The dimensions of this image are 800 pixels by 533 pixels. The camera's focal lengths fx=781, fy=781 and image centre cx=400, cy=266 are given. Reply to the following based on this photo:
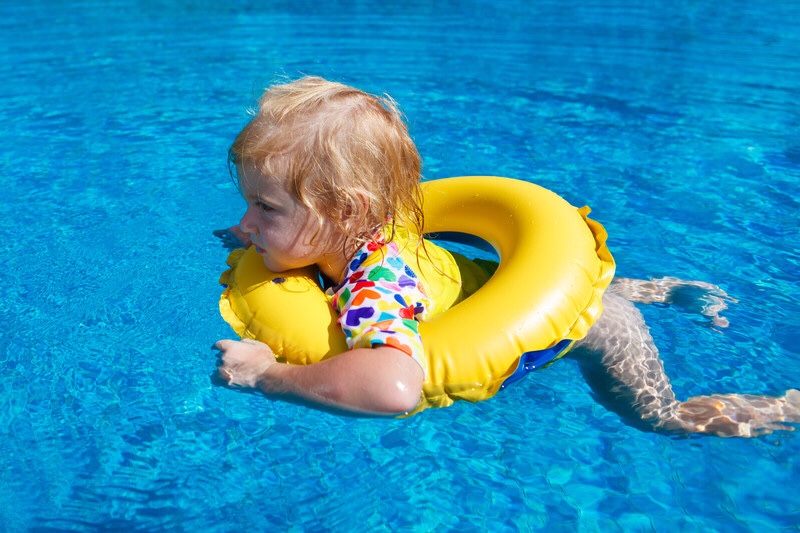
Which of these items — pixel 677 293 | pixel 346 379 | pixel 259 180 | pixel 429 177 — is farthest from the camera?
pixel 429 177

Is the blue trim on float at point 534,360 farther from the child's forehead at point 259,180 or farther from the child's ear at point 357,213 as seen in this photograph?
the child's forehead at point 259,180

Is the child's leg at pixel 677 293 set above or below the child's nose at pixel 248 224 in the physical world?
below

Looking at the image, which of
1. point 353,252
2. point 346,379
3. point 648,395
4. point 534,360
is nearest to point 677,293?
point 648,395

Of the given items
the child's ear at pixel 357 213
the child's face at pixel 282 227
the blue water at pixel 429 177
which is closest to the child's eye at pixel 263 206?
the child's face at pixel 282 227

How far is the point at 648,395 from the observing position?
9.25 ft

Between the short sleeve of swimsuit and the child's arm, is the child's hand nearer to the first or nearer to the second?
the child's arm

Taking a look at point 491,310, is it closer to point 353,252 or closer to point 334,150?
point 353,252

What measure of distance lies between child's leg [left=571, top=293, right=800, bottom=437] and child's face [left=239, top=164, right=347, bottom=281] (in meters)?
1.06

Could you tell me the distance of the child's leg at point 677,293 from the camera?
352cm

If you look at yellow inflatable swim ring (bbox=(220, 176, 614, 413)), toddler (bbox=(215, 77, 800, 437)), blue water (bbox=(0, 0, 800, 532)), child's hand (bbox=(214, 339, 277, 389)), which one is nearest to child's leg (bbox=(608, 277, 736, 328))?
blue water (bbox=(0, 0, 800, 532))

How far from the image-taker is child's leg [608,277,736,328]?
3.52 metres

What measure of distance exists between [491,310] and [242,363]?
0.85 m

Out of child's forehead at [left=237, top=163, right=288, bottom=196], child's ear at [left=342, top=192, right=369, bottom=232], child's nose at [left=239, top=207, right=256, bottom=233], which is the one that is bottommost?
child's nose at [left=239, top=207, right=256, bottom=233]

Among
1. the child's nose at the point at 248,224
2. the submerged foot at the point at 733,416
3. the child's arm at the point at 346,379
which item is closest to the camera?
the child's arm at the point at 346,379
